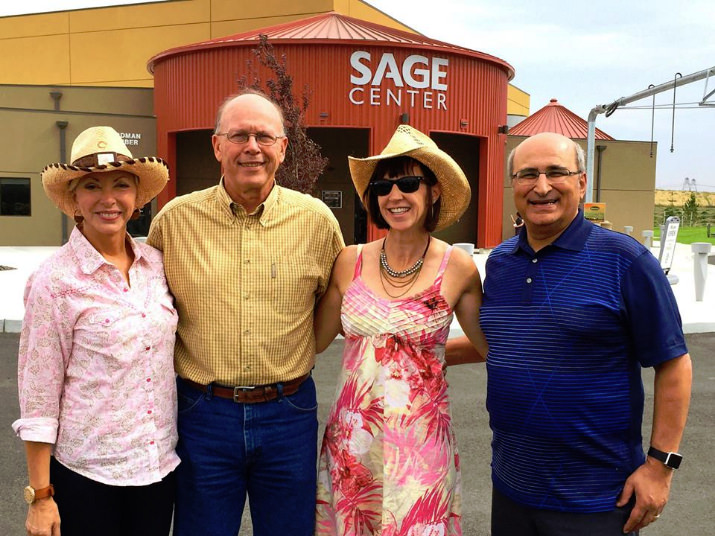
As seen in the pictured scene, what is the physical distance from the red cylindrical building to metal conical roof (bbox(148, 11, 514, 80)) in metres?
0.04

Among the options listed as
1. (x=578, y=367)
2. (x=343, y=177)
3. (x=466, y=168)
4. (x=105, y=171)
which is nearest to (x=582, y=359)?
(x=578, y=367)

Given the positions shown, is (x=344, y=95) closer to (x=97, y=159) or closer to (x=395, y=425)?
(x=97, y=159)

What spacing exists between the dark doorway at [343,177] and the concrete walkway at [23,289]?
5780 millimetres

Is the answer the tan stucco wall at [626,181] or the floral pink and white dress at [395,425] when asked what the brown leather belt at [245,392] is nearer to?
the floral pink and white dress at [395,425]

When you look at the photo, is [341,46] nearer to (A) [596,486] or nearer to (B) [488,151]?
(B) [488,151]

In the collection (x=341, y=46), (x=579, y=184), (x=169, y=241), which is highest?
(x=341, y=46)

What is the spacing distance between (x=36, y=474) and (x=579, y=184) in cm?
226

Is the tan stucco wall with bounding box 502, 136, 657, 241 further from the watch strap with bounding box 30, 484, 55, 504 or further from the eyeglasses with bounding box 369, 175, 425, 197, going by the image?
the watch strap with bounding box 30, 484, 55, 504

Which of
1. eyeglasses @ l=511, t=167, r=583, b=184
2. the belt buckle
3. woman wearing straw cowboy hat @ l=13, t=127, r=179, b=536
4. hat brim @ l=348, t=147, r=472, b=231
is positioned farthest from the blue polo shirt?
woman wearing straw cowboy hat @ l=13, t=127, r=179, b=536

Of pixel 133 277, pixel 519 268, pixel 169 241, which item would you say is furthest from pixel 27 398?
pixel 519 268

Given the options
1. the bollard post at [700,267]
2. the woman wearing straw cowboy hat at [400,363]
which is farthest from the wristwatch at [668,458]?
the bollard post at [700,267]

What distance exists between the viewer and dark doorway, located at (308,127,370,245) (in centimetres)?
2631

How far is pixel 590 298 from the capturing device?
2.42 meters

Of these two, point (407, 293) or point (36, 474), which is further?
point (407, 293)
